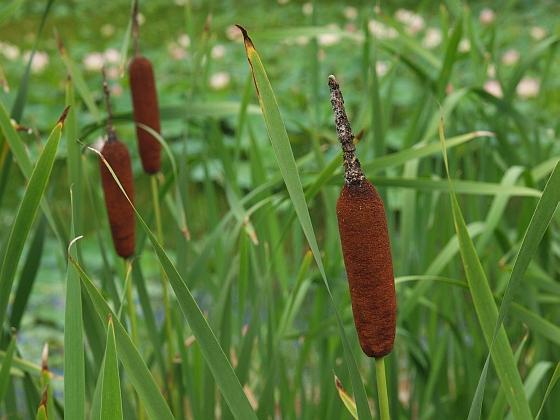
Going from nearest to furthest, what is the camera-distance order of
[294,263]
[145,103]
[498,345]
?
[498,345]
[145,103]
[294,263]

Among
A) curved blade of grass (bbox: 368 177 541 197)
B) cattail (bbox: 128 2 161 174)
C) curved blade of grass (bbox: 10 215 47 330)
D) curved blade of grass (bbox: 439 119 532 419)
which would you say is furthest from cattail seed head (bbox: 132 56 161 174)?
curved blade of grass (bbox: 439 119 532 419)

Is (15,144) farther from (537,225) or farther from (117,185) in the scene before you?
(537,225)

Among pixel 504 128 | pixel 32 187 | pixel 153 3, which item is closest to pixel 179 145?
pixel 504 128

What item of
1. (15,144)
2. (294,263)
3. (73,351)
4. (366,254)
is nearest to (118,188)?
(15,144)

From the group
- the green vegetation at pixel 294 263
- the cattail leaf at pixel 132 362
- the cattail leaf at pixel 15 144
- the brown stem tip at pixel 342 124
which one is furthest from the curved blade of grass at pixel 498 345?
the cattail leaf at pixel 15 144

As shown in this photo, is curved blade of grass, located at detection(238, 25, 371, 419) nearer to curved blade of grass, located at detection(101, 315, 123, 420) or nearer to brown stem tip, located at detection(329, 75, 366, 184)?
brown stem tip, located at detection(329, 75, 366, 184)

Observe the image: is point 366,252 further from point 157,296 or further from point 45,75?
point 45,75
